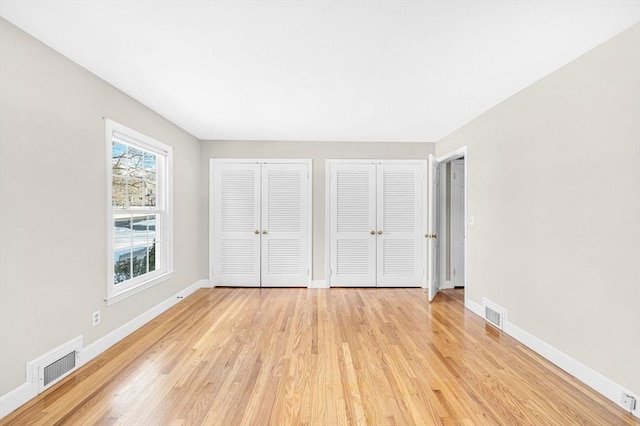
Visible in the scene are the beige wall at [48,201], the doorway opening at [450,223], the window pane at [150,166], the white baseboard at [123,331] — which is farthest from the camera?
the doorway opening at [450,223]

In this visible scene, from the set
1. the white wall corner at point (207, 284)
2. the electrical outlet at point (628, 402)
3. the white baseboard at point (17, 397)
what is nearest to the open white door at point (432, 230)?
the electrical outlet at point (628, 402)

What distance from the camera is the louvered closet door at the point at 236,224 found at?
4793 millimetres

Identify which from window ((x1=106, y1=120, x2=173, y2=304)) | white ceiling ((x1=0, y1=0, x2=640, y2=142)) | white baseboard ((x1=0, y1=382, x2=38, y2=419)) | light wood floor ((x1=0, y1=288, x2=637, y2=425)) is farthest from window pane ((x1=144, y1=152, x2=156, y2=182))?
white baseboard ((x1=0, y1=382, x2=38, y2=419))

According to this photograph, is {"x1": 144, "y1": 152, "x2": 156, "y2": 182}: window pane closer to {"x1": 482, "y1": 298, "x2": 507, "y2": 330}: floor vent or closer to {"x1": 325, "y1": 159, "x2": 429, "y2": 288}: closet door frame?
{"x1": 325, "y1": 159, "x2": 429, "y2": 288}: closet door frame

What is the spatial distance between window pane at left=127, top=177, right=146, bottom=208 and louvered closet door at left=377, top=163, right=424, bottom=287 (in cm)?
338

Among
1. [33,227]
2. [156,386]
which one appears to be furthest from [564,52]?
[33,227]

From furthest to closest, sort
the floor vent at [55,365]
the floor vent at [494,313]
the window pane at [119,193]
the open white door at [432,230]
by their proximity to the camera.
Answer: the open white door at [432,230]
the floor vent at [494,313]
the window pane at [119,193]
the floor vent at [55,365]

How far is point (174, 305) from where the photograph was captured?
3.88 m

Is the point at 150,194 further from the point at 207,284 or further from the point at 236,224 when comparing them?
the point at 207,284

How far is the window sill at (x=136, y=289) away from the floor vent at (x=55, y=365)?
418mm

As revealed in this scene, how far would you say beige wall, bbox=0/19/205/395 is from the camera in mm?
1812

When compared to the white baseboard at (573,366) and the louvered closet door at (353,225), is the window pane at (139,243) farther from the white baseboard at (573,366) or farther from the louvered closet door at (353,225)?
the white baseboard at (573,366)

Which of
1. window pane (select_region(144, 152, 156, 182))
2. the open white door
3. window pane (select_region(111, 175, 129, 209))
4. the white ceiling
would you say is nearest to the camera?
the white ceiling

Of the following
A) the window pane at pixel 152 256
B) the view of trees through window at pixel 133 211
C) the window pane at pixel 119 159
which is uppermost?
the window pane at pixel 119 159
